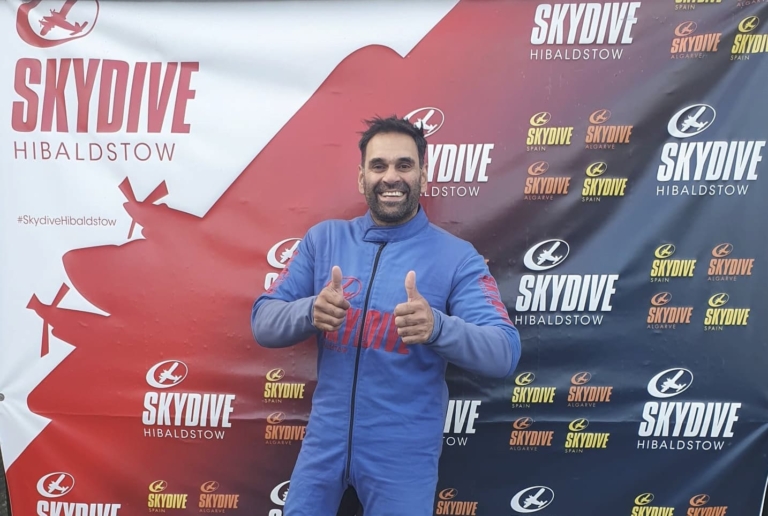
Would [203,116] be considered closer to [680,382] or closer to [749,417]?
[680,382]

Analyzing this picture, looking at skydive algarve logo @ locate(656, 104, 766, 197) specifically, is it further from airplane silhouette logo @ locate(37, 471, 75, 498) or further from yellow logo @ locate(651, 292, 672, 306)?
airplane silhouette logo @ locate(37, 471, 75, 498)

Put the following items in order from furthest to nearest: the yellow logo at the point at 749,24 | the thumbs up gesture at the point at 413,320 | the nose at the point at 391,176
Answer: the yellow logo at the point at 749,24
the nose at the point at 391,176
the thumbs up gesture at the point at 413,320

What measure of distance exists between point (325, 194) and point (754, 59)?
5.95 feet

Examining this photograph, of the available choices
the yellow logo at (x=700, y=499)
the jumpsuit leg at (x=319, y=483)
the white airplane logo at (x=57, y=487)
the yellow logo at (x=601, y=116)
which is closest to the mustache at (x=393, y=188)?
the jumpsuit leg at (x=319, y=483)

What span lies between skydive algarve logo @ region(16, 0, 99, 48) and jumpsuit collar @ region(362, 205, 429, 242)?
1.51 meters

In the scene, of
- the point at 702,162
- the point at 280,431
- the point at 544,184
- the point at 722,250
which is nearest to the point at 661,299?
the point at 722,250

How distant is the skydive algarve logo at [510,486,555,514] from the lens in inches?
91.0

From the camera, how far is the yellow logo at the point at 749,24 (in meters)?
2.07

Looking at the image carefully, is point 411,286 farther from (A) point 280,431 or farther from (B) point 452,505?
(B) point 452,505

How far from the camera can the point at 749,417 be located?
2232 millimetres

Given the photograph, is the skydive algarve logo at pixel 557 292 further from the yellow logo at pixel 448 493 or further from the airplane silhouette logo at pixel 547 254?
→ the yellow logo at pixel 448 493

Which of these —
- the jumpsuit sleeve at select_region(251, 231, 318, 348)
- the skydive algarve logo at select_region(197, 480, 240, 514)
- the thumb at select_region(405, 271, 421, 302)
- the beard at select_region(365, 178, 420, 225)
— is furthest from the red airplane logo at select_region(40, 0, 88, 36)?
the skydive algarve logo at select_region(197, 480, 240, 514)

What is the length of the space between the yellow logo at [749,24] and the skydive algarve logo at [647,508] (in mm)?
1982

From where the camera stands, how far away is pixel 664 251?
2176 mm
